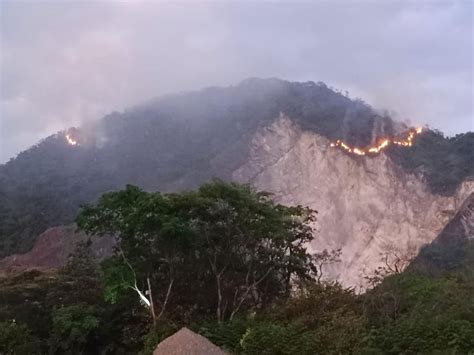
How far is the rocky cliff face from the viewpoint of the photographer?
126 ft

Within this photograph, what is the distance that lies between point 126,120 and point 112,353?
51023mm

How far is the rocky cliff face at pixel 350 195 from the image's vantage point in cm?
3834

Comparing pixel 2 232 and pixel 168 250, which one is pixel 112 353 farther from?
pixel 2 232

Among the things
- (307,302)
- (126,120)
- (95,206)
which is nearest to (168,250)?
(95,206)

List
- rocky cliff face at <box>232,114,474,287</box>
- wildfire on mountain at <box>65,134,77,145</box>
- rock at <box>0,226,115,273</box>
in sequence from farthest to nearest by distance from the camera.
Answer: wildfire on mountain at <box>65,134,77,145</box>, rocky cliff face at <box>232,114,474,287</box>, rock at <box>0,226,115,273</box>

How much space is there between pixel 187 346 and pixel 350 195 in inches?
1221

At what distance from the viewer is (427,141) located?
4459 centimetres

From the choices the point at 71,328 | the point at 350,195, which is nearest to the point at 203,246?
the point at 71,328

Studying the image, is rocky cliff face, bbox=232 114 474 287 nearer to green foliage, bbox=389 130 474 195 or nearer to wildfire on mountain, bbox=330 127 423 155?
wildfire on mountain, bbox=330 127 423 155

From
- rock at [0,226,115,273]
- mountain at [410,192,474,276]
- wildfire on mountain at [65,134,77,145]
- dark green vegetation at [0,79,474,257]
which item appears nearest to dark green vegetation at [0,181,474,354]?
mountain at [410,192,474,276]

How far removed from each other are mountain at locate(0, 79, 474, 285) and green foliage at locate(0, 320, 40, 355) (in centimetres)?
2264

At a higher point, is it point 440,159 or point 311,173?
point 311,173

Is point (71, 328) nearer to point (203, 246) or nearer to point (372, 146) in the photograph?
point (203, 246)

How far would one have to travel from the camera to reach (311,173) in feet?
138
